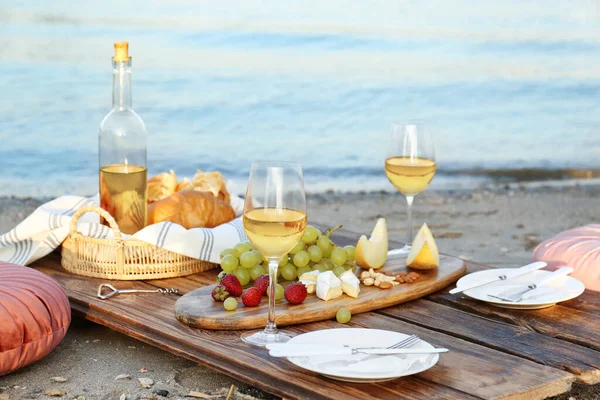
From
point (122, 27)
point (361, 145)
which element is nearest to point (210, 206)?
point (361, 145)

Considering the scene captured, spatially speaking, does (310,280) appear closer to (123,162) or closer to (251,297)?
(251,297)

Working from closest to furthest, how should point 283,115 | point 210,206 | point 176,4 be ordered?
point 210,206
point 283,115
point 176,4

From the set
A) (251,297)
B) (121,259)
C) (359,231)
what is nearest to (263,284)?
(251,297)

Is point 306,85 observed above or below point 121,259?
above

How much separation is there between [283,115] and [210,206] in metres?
7.10

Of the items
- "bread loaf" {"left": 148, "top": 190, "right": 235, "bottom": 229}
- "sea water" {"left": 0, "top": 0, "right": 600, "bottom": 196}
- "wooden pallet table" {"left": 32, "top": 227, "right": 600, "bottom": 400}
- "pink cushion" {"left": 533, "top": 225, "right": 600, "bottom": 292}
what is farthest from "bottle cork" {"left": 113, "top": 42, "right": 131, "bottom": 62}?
"sea water" {"left": 0, "top": 0, "right": 600, "bottom": 196}

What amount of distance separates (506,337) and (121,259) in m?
→ 1.27

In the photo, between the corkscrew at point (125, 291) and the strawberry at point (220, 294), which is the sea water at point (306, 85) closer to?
the corkscrew at point (125, 291)

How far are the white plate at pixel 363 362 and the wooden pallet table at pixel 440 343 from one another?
0.14 ft

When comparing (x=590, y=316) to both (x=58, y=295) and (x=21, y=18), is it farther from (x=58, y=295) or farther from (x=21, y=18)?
(x=21, y=18)

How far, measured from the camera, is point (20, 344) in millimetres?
2285

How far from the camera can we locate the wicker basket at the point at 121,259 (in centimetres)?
277

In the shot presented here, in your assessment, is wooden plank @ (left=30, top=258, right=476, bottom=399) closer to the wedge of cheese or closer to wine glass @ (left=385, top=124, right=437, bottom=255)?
the wedge of cheese

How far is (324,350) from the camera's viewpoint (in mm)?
1891
